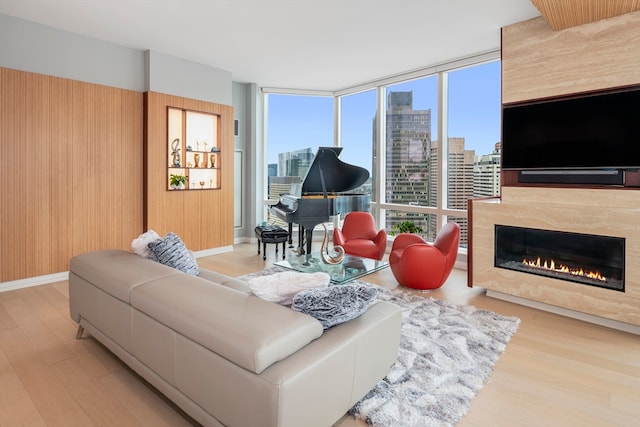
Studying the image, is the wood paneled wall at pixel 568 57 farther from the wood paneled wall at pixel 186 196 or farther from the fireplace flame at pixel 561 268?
the wood paneled wall at pixel 186 196

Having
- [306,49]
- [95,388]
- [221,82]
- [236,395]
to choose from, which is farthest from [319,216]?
[236,395]

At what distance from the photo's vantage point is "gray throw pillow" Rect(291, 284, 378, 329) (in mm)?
1688

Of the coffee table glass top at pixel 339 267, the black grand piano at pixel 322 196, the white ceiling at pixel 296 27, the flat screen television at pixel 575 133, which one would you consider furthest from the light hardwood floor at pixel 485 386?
the white ceiling at pixel 296 27

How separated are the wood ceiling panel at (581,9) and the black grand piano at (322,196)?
112 inches

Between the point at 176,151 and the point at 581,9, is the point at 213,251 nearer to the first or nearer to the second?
the point at 176,151

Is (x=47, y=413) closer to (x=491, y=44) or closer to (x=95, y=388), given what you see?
(x=95, y=388)

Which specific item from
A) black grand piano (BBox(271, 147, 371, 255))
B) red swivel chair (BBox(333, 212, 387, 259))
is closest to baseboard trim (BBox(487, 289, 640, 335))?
red swivel chair (BBox(333, 212, 387, 259))

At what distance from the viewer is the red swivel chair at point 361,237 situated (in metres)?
4.92

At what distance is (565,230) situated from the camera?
3400 millimetres

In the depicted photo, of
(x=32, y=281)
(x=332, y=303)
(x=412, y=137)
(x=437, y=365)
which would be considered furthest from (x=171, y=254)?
(x=412, y=137)

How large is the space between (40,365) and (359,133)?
5710 millimetres

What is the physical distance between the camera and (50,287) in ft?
13.8

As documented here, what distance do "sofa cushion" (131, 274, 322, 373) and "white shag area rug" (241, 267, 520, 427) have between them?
2.43 ft

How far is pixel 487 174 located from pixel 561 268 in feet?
6.09
